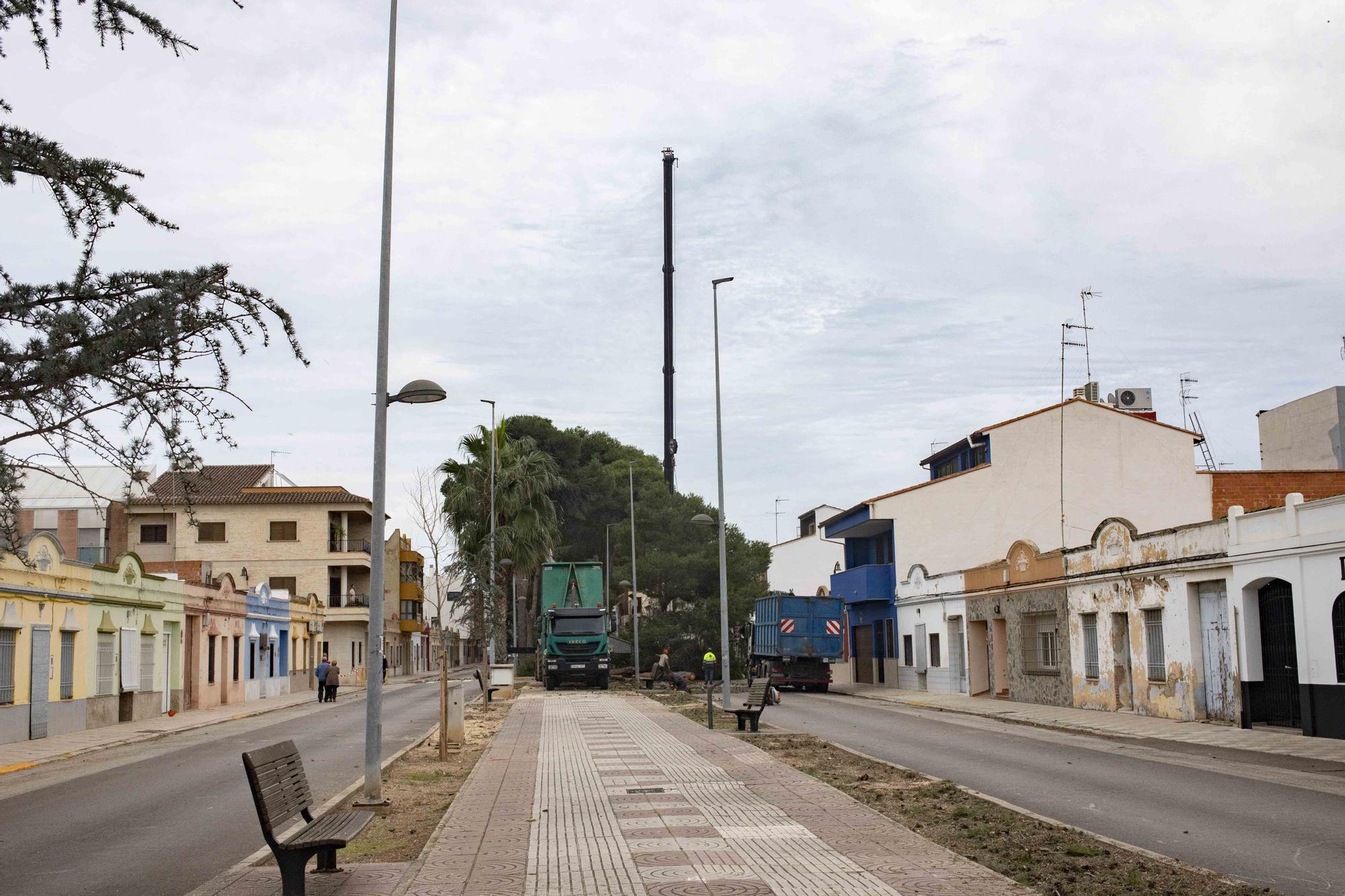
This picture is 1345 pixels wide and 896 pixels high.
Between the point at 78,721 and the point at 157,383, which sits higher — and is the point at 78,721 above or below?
below

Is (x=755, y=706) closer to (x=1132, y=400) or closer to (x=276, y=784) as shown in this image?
(x=276, y=784)

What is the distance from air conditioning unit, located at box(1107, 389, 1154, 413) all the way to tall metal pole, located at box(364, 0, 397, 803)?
3852 centimetres

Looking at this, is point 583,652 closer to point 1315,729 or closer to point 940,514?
point 940,514

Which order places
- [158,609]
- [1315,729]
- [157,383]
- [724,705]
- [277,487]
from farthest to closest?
1. [277,487]
2. [158,609]
3. [724,705]
4. [1315,729]
5. [157,383]

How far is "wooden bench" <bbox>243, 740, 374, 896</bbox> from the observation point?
8039mm

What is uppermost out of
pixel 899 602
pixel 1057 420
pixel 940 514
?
pixel 1057 420

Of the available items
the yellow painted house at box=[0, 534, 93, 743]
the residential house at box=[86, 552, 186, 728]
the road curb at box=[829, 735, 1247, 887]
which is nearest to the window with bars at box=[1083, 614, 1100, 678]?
the road curb at box=[829, 735, 1247, 887]

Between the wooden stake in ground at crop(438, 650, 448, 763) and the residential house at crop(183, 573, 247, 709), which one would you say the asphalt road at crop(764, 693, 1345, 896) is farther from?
the residential house at crop(183, 573, 247, 709)

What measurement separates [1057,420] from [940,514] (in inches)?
220

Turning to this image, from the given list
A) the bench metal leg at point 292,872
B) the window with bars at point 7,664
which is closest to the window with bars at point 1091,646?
the window with bars at point 7,664

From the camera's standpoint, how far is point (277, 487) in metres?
68.2

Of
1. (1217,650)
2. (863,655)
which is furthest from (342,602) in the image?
(1217,650)

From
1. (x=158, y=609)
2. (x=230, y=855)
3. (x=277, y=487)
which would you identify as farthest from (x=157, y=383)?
(x=277, y=487)

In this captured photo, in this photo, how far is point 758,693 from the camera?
23.9 metres
